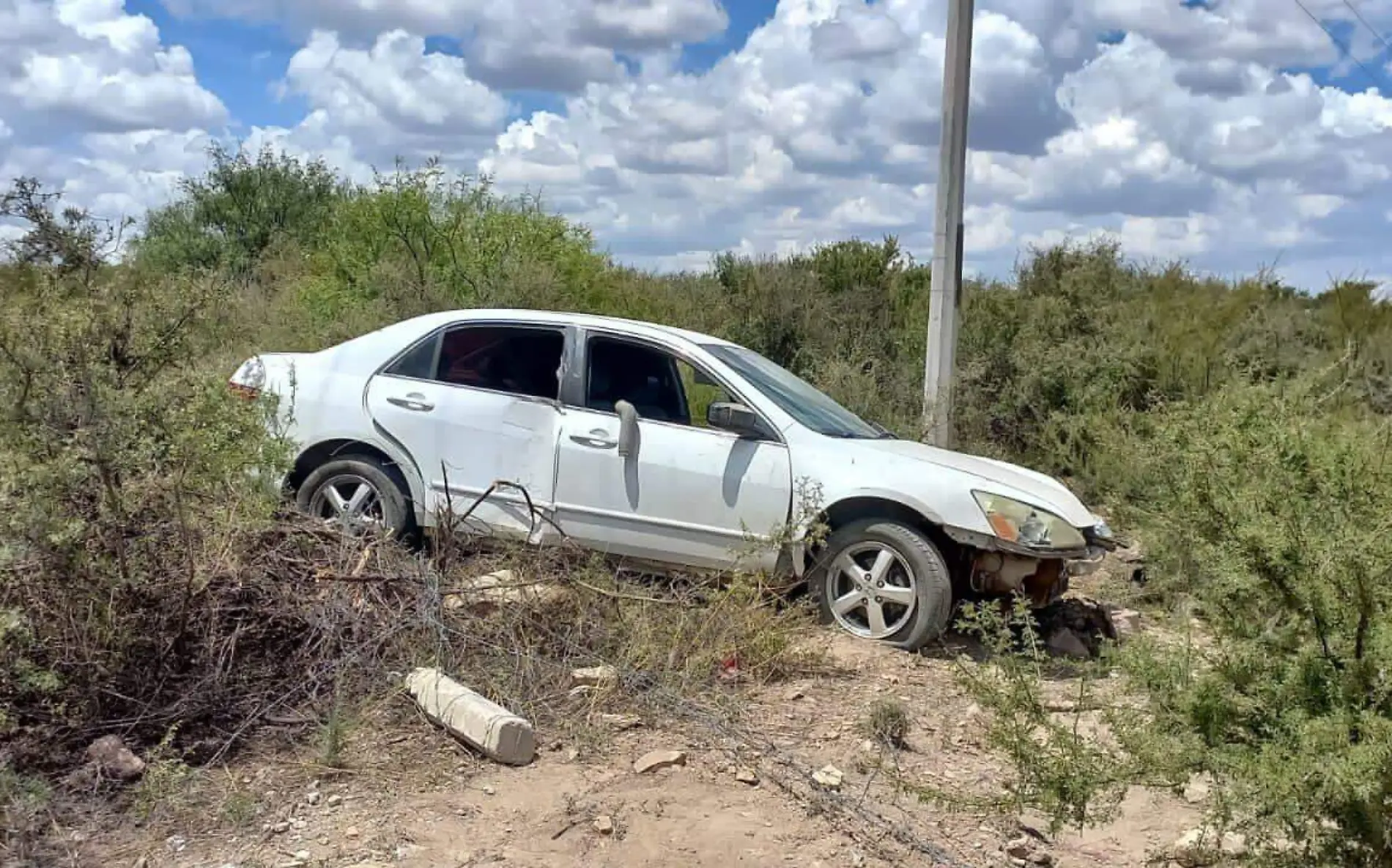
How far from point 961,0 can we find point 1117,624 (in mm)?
5452

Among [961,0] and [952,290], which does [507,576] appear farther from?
[961,0]

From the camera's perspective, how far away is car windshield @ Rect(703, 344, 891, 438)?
7.09 meters

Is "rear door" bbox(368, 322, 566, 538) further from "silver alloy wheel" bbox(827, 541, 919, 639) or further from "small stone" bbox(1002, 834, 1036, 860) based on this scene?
"small stone" bbox(1002, 834, 1036, 860)

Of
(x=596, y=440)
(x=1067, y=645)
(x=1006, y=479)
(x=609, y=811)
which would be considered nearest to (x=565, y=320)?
(x=596, y=440)

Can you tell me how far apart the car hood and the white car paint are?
1 cm

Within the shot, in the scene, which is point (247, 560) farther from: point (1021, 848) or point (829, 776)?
point (1021, 848)

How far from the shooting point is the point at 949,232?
10555 mm

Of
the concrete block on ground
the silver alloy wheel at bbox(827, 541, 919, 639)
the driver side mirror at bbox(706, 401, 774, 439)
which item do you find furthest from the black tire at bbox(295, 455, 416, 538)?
the silver alloy wheel at bbox(827, 541, 919, 639)

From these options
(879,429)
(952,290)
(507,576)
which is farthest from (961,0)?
(507,576)

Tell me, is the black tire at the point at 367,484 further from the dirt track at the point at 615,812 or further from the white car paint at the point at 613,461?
the dirt track at the point at 615,812

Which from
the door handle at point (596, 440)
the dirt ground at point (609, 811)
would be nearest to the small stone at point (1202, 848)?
the dirt ground at point (609, 811)

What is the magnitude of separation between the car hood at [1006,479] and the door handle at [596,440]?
1393 millimetres

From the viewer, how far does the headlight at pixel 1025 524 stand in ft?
21.2

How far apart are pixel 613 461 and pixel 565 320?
1016 millimetres
